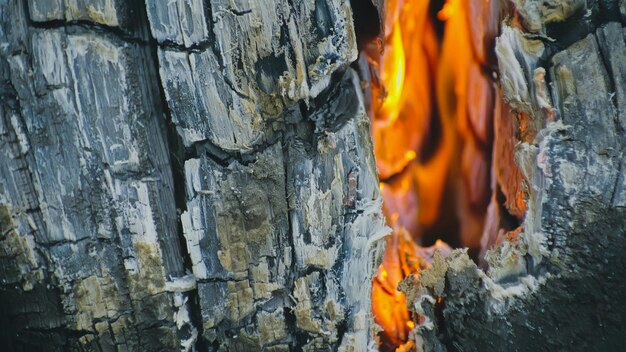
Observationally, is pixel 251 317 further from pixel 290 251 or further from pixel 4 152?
pixel 4 152

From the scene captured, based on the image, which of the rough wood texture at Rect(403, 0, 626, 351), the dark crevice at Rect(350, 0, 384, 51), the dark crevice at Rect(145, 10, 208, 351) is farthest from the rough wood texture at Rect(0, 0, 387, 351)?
the rough wood texture at Rect(403, 0, 626, 351)

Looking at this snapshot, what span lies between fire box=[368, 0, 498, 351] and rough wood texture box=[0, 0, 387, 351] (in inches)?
7.7

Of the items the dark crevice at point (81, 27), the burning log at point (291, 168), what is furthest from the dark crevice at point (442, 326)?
the dark crevice at point (81, 27)

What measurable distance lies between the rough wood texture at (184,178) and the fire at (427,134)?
0.64 feet

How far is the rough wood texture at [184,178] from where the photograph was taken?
1310 mm

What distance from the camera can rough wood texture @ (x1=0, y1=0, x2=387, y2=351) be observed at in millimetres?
1310

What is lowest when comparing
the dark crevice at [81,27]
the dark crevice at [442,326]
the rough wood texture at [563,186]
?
the dark crevice at [442,326]

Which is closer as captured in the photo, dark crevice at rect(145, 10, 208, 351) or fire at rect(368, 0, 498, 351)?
→ dark crevice at rect(145, 10, 208, 351)

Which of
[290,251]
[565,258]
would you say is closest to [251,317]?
[290,251]

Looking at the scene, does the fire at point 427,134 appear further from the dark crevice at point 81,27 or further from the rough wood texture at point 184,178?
the dark crevice at point 81,27

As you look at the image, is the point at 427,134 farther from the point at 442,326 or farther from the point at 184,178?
the point at 184,178

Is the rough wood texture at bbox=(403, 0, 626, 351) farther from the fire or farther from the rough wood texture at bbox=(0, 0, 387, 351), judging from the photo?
the rough wood texture at bbox=(0, 0, 387, 351)

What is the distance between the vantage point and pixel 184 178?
1422 mm

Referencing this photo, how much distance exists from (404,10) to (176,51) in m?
0.69
